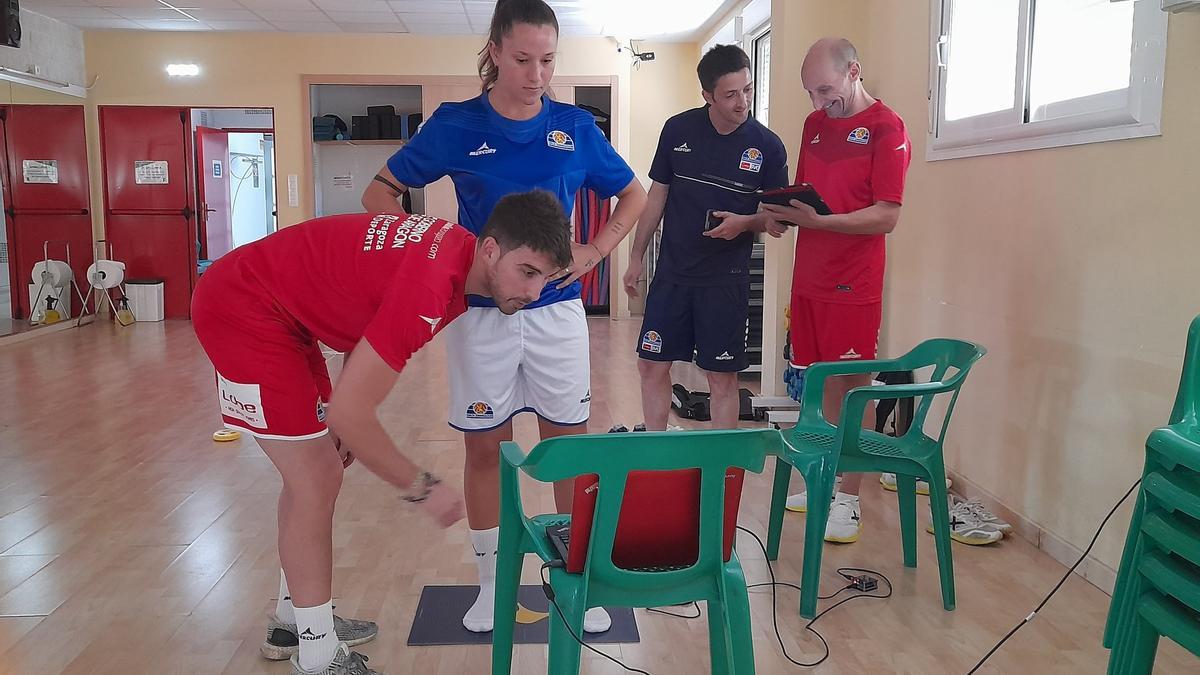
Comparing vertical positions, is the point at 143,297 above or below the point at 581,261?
below

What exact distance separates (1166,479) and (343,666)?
1.55m

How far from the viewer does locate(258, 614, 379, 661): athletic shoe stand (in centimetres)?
204

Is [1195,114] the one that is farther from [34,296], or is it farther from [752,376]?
[34,296]

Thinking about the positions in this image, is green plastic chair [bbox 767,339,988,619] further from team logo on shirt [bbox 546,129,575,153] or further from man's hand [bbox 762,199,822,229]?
team logo on shirt [bbox 546,129,575,153]

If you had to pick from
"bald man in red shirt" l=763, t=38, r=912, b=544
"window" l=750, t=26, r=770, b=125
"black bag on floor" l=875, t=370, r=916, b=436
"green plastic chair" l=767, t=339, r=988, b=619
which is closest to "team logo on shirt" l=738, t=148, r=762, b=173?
"bald man in red shirt" l=763, t=38, r=912, b=544

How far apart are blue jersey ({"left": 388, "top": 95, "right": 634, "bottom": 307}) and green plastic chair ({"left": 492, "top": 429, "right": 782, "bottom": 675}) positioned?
0.68 m

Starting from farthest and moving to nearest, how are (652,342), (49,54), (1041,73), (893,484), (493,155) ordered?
(49,54) → (893,484) → (652,342) → (1041,73) → (493,155)

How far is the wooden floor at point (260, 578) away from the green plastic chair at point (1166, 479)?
72 cm

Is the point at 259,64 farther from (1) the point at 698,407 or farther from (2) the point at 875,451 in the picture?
(2) the point at 875,451

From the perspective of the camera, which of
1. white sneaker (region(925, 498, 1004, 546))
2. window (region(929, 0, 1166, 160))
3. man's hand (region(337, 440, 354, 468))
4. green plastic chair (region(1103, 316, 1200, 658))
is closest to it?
green plastic chair (region(1103, 316, 1200, 658))

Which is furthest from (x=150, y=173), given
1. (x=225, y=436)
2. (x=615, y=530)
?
(x=615, y=530)

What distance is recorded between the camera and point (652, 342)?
304 cm

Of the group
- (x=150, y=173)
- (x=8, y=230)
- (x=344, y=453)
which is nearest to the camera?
(x=344, y=453)

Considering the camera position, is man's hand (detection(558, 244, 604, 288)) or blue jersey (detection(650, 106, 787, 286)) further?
blue jersey (detection(650, 106, 787, 286))
